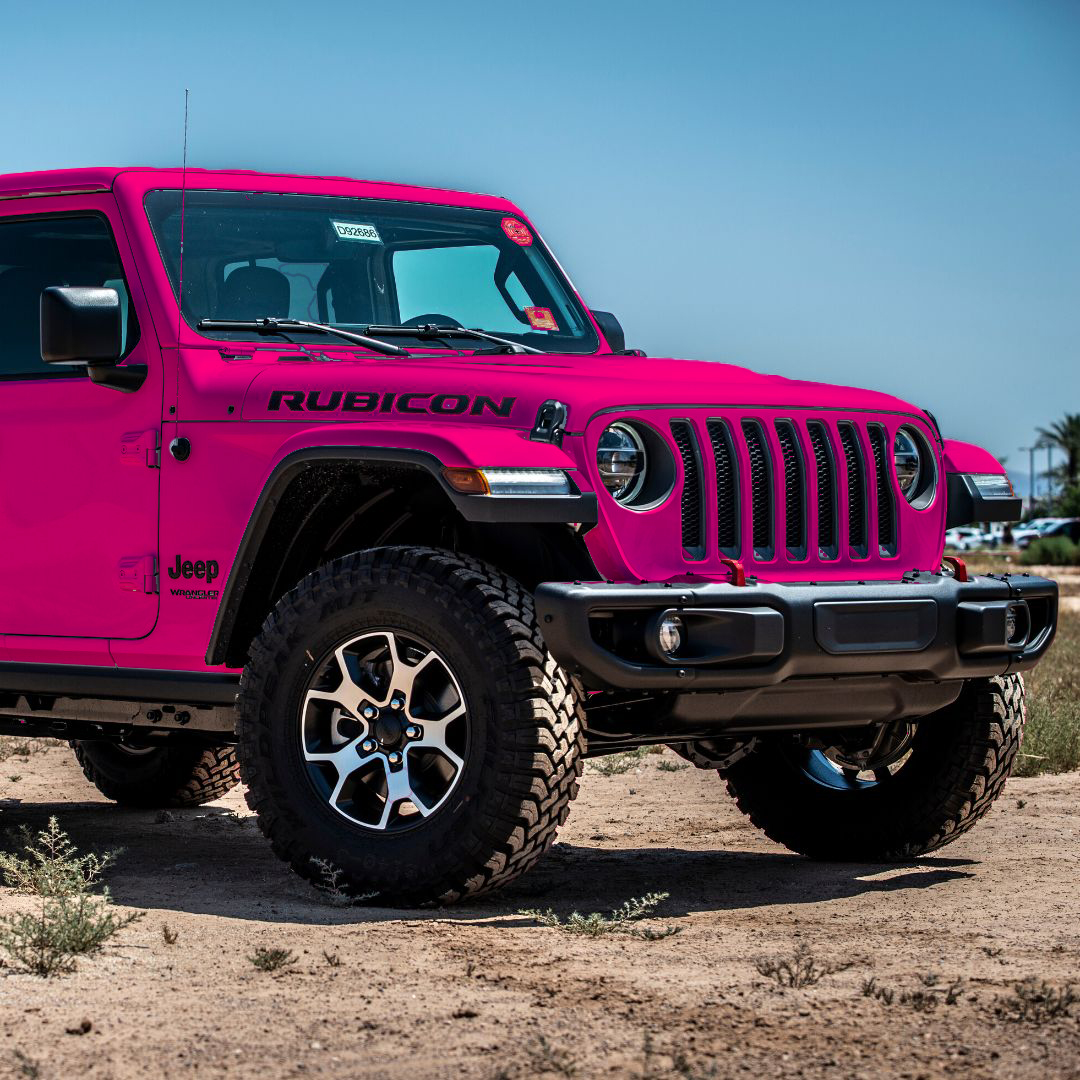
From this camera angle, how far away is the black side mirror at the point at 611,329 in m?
7.32

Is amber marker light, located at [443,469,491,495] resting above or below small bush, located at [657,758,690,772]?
above

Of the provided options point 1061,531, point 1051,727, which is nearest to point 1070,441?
point 1061,531

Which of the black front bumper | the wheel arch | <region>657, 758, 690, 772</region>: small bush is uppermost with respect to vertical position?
the wheel arch

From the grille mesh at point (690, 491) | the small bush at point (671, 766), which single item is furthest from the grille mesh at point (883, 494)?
the small bush at point (671, 766)

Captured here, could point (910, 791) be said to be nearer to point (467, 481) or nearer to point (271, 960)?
Result: point (467, 481)

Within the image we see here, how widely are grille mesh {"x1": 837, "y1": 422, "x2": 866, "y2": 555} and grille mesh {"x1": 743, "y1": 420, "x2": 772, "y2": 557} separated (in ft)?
1.19

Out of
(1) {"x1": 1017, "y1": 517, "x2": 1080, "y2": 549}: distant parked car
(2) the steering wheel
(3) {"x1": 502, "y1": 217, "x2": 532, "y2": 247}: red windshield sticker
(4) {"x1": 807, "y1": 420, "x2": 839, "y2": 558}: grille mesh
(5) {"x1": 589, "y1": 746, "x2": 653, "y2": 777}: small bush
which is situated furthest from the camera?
(1) {"x1": 1017, "y1": 517, "x2": 1080, "y2": 549}: distant parked car

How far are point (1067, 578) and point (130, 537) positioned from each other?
1447 inches

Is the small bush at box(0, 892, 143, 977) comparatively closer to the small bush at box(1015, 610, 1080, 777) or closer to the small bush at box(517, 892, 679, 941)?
the small bush at box(517, 892, 679, 941)

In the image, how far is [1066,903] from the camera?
5.73 metres

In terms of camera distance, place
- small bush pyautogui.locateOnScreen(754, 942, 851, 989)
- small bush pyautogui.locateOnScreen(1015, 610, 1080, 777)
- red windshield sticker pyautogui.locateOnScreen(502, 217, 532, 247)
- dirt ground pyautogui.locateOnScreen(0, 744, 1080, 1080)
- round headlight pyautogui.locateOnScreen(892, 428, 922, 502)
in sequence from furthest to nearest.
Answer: small bush pyautogui.locateOnScreen(1015, 610, 1080, 777) → red windshield sticker pyautogui.locateOnScreen(502, 217, 532, 247) → round headlight pyautogui.locateOnScreen(892, 428, 922, 502) → small bush pyautogui.locateOnScreen(754, 942, 851, 989) → dirt ground pyautogui.locateOnScreen(0, 744, 1080, 1080)

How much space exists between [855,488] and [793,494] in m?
0.30

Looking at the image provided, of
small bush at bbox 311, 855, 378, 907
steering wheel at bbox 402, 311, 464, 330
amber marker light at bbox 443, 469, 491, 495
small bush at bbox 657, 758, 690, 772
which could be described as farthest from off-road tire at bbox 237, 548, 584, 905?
small bush at bbox 657, 758, 690, 772

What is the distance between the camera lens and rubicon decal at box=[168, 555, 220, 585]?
5.86 metres
